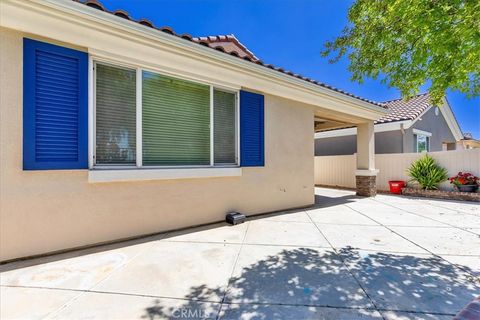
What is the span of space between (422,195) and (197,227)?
9950 millimetres

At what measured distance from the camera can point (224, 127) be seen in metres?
5.48

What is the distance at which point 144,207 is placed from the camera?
14.3 feet

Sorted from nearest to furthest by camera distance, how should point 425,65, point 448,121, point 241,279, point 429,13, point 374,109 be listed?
point 429,13
point 241,279
point 425,65
point 374,109
point 448,121

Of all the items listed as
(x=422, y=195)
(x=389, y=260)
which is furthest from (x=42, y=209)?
(x=422, y=195)

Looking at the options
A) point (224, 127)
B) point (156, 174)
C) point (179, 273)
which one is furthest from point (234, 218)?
point (179, 273)

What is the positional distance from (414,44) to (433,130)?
602 inches

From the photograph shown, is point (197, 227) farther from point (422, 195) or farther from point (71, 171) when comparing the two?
point (422, 195)

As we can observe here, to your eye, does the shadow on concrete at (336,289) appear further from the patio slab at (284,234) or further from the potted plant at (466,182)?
the potted plant at (466,182)

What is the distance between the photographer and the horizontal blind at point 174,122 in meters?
4.43

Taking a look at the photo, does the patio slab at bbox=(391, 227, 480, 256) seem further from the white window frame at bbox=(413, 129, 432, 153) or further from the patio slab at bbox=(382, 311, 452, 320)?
the white window frame at bbox=(413, 129, 432, 153)

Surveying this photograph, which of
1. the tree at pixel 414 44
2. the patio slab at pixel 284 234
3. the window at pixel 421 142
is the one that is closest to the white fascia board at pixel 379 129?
the window at pixel 421 142

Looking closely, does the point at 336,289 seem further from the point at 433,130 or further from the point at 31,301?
the point at 433,130

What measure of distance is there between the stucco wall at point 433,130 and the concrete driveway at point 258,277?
9.13m

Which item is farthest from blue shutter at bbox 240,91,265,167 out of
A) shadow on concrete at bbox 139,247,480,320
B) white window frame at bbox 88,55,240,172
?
shadow on concrete at bbox 139,247,480,320
